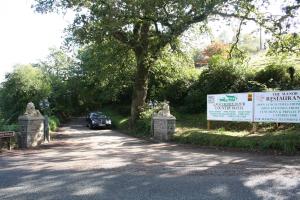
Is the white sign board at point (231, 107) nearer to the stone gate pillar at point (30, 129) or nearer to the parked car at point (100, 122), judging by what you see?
the stone gate pillar at point (30, 129)

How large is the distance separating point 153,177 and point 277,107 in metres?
9.27

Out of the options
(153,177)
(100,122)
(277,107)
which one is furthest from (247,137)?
(100,122)

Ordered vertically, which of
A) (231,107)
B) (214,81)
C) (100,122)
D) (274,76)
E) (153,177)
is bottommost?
(153,177)

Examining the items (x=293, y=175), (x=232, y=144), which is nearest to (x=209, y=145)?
(x=232, y=144)

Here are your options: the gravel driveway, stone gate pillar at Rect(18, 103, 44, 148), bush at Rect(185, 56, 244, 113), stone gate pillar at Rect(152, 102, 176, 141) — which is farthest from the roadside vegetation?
the gravel driveway

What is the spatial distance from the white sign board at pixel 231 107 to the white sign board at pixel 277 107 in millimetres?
502

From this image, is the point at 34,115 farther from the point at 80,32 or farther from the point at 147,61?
the point at 147,61

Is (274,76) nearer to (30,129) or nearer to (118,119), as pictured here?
(30,129)

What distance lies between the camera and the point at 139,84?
29734 mm

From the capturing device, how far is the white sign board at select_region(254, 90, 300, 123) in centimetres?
1780

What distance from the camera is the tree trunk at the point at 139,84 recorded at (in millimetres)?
28266

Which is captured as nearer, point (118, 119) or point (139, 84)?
point (139, 84)

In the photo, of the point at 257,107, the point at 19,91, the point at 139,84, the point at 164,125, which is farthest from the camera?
the point at 19,91

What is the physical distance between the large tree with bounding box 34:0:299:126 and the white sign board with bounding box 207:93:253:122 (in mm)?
4279
